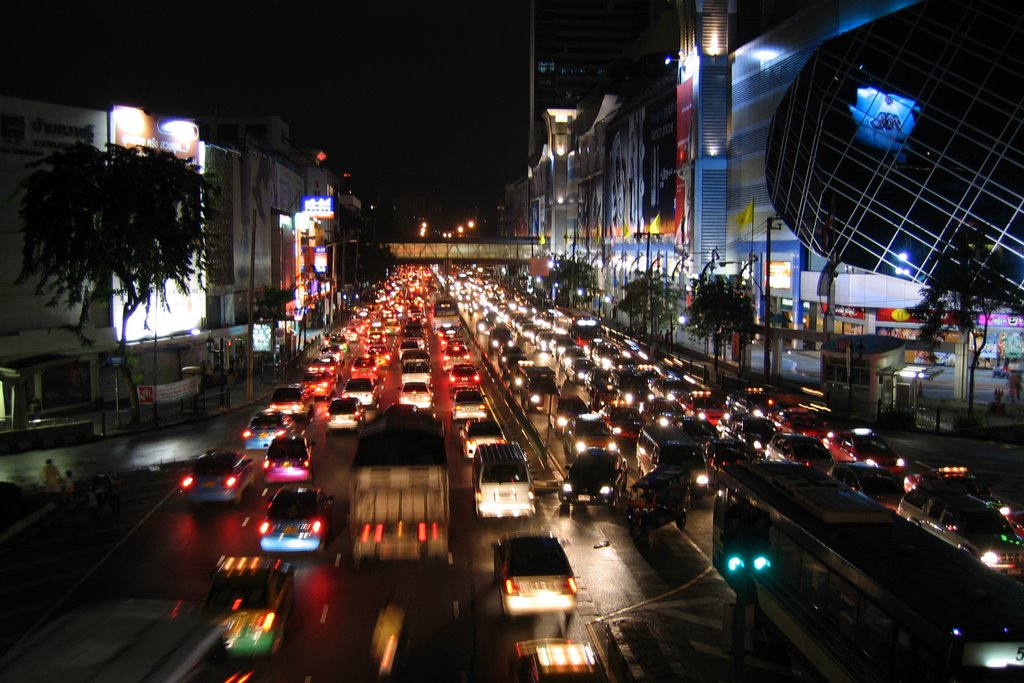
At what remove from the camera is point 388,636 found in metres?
13.1

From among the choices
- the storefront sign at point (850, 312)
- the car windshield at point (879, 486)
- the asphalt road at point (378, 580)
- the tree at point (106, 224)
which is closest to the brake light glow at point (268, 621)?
the asphalt road at point (378, 580)

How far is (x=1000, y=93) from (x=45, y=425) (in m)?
48.3

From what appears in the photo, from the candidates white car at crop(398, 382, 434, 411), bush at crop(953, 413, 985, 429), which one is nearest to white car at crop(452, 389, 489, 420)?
white car at crop(398, 382, 434, 411)

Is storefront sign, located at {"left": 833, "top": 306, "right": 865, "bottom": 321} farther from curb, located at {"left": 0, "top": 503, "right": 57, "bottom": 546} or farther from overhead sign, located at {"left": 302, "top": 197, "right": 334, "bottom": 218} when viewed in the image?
overhead sign, located at {"left": 302, "top": 197, "right": 334, "bottom": 218}

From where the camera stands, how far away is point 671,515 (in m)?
21.9

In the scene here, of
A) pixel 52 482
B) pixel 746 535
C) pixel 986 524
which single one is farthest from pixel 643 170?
pixel 746 535

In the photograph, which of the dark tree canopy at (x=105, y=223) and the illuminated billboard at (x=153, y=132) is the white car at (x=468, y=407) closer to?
the dark tree canopy at (x=105, y=223)

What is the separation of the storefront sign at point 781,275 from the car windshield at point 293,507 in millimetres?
53873

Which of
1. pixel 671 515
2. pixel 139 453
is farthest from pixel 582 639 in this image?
pixel 139 453

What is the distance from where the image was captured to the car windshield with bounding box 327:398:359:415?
3572cm

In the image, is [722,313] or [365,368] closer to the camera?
[365,368]

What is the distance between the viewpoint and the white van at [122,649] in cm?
826

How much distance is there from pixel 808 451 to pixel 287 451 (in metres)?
14.9

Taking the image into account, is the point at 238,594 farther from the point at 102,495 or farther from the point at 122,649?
the point at 102,495
